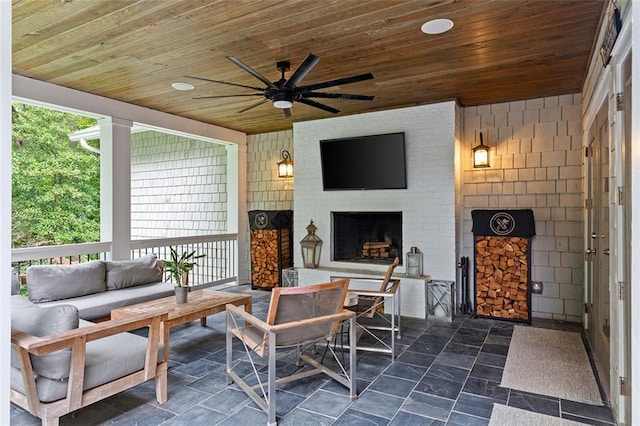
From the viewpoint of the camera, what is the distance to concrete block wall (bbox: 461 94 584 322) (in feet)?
15.6

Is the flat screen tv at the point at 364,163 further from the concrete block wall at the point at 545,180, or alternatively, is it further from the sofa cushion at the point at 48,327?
the sofa cushion at the point at 48,327

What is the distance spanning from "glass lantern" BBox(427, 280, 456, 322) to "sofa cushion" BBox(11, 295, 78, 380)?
4.02m

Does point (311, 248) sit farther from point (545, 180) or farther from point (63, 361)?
point (63, 361)

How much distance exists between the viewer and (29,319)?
7.73 feet

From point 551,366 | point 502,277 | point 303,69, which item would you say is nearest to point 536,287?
point 502,277

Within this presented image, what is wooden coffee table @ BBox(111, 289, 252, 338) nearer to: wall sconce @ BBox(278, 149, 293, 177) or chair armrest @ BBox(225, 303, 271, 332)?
chair armrest @ BBox(225, 303, 271, 332)

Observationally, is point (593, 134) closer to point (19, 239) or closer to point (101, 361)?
point (101, 361)

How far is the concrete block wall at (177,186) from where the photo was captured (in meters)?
7.56

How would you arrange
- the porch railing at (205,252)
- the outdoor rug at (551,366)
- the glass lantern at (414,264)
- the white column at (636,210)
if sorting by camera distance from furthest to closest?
1. the porch railing at (205,252)
2. the glass lantern at (414,264)
3. the outdoor rug at (551,366)
4. the white column at (636,210)

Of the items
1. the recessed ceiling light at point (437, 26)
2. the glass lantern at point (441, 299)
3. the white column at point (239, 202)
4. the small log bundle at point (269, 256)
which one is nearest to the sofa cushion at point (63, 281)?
the small log bundle at point (269, 256)

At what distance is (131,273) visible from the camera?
465 cm

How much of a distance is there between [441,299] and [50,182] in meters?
8.82

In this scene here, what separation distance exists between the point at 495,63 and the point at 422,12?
1.39m

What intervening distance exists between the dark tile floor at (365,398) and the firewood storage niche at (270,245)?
8.56 ft
